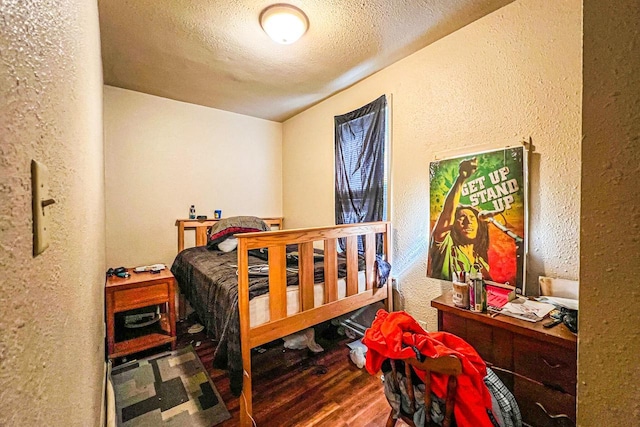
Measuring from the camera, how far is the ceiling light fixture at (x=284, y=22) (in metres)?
1.72

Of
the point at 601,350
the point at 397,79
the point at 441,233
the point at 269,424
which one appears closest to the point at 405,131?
the point at 397,79

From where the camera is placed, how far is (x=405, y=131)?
233 centimetres

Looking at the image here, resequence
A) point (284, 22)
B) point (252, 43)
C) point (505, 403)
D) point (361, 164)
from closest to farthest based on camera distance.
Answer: point (505, 403), point (284, 22), point (252, 43), point (361, 164)

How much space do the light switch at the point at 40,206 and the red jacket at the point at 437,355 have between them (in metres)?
1.06

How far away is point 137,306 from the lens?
7.20 feet

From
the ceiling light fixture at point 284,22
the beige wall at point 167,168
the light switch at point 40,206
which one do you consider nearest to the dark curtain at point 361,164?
→ the ceiling light fixture at point 284,22

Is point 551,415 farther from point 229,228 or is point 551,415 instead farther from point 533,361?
point 229,228

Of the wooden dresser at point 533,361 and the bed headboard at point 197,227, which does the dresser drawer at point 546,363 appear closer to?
the wooden dresser at point 533,361

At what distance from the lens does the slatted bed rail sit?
1.50 m

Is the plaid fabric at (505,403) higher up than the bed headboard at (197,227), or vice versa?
the bed headboard at (197,227)

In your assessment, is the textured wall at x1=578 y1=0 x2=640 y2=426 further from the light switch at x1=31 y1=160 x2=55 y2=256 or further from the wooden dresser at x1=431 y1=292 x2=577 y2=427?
the wooden dresser at x1=431 y1=292 x2=577 y2=427

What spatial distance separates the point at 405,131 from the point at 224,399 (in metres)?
2.44

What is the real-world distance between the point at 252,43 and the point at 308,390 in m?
2.58

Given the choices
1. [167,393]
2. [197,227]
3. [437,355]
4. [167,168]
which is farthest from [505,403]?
[167,168]
